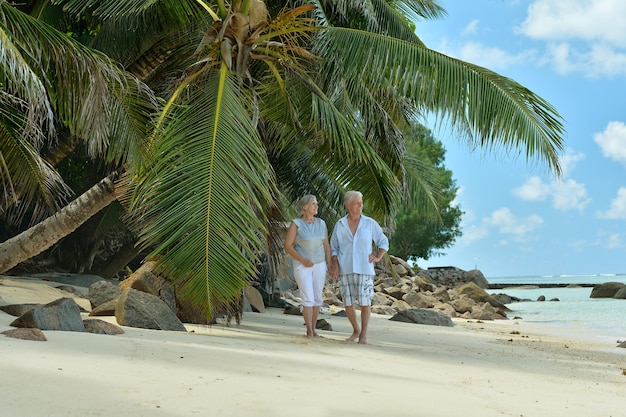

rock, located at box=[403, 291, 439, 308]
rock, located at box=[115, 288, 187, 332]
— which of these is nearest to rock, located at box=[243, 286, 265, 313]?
rock, located at box=[115, 288, 187, 332]

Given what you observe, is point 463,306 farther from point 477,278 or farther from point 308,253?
point 477,278

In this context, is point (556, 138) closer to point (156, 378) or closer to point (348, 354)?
point (348, 354)

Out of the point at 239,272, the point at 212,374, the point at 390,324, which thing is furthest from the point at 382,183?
the point at 212,374

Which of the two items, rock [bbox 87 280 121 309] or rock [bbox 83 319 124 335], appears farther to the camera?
rock [bbox 87 280 121 309]

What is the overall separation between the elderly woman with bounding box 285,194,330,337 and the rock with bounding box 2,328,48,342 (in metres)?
3.60

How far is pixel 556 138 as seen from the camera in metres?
9.55

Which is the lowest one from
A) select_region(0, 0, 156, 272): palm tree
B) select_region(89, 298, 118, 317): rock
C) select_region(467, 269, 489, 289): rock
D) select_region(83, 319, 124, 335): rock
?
select_region(83, 319, 124, 335): rock

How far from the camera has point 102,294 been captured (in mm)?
9984

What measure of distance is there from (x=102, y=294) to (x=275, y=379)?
5.81m

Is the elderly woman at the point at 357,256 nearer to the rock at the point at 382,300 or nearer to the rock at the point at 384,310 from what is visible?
the rock at the point at 384,310

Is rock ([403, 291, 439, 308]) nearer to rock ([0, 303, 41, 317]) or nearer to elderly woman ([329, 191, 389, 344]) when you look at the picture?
elderly woman ([329, 191, 389, 344])

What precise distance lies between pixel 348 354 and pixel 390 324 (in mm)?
5894

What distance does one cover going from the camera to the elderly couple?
8.32 m

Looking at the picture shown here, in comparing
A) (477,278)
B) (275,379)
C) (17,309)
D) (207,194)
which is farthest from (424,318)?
(477,278)
